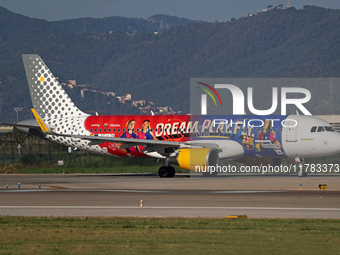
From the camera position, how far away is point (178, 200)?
28.9 m

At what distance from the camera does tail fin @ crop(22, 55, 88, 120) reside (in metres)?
55.8

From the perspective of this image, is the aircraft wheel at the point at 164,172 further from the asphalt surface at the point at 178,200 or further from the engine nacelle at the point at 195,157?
the asphalt surface at the point at 178,200

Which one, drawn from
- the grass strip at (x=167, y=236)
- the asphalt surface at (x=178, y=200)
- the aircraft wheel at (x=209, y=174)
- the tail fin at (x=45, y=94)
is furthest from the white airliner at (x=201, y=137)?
the grass strip at (x=167, y=236)

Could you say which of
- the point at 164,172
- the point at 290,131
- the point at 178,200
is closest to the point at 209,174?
the point at 164,172

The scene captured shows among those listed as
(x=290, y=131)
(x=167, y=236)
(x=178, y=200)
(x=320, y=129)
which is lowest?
(x=167, y=236)

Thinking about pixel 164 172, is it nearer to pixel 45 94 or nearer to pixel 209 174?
pixel 209 174

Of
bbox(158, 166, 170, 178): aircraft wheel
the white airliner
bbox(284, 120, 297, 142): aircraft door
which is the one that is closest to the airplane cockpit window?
the white airliner

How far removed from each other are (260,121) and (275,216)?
24404 millimetres

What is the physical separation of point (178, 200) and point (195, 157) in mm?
16451

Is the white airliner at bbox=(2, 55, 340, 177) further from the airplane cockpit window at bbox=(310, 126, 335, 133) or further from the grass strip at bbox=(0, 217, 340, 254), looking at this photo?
the grass strip at bbox=(0, 217, 340, 254)

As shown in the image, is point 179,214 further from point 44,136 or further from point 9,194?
point 44,136

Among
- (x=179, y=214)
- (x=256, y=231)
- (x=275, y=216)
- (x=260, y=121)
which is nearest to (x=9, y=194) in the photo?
(x=179, y=214)

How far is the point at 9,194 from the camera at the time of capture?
3250 centimetres

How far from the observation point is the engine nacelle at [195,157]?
148ft
